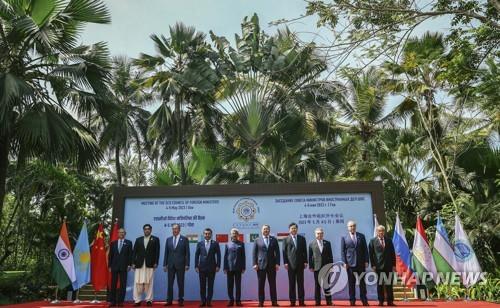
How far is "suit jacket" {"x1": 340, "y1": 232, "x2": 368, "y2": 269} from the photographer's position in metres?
7.83

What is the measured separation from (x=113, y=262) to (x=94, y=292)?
86.8 inches

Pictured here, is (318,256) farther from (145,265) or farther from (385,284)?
(145,265)

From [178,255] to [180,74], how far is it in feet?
28.0

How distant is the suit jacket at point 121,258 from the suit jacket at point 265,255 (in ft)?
7.77

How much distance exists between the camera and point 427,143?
14828 mm

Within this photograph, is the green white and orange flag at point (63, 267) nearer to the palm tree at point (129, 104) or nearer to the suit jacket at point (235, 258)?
the suit jacket at point (235, 258)

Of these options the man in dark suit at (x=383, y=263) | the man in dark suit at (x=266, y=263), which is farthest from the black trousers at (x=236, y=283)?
the man in dark suit at (x=383, y=263)

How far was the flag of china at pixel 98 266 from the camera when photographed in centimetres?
938

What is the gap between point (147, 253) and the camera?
837cm

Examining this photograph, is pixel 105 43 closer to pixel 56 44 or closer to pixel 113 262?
pixel 56 44

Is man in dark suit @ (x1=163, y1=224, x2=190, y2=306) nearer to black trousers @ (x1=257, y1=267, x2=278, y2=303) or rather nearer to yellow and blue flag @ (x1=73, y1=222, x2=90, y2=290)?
black trousers @ (x1=257, y1=267, x2=278, y2=303)

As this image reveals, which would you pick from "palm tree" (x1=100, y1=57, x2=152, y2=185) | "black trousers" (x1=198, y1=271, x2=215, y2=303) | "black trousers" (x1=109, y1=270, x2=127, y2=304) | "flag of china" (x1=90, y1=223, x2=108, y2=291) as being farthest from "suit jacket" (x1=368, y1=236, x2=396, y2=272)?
"palm tree" (x1=100, y1=57, x2=152, y2=185)

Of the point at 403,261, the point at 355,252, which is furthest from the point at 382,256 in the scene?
the point at 403,261

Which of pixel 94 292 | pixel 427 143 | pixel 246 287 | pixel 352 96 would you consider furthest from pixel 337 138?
pixel 94 292
